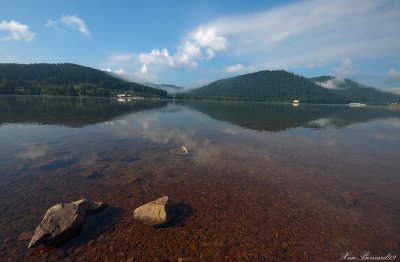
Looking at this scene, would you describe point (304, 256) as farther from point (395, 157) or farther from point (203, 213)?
point (395, 157)

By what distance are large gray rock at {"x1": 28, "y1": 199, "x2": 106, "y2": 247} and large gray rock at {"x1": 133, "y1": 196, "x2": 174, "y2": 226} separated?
120 inches

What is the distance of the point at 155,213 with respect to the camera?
1412 cm

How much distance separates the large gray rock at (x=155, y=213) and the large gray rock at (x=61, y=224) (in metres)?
3.06

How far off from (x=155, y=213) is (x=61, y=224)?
493 cm

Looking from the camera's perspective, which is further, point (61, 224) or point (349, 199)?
point (349, 199)

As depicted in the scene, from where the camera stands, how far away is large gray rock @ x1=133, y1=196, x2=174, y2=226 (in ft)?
45.7

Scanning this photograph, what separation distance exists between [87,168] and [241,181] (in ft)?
48.7

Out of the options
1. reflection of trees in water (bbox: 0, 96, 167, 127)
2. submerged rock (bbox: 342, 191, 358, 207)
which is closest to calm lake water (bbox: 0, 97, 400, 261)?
submerged rock (bbox: 342, 191, 358, 207)

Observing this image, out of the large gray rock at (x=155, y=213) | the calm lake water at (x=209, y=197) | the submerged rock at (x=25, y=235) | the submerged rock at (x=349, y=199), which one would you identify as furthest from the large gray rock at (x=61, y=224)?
the submerged rock at (x=349, y=199)

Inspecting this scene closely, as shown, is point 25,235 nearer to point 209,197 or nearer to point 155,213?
point 155,213

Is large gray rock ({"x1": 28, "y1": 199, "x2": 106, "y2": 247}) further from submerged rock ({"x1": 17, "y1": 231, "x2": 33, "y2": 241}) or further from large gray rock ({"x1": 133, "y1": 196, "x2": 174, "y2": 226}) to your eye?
large gray rock ({"x1": 133, "y1": 196, "x2": 174, "y2": 226})

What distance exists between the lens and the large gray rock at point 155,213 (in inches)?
548

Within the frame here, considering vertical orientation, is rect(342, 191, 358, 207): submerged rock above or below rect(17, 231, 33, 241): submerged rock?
below

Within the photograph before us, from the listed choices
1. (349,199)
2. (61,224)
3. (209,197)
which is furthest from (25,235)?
(349,199)
